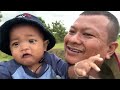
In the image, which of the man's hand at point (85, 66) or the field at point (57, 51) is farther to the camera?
the field at point (57, 51)

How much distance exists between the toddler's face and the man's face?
0.59 feet

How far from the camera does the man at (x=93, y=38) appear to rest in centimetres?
166

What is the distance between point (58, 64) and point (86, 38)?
9.1 inches

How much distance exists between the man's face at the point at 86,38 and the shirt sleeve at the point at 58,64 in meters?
0.05

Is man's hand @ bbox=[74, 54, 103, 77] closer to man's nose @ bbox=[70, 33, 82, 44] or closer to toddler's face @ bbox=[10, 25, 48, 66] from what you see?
man's nose @ bbox=[70, 33, 82, 44]

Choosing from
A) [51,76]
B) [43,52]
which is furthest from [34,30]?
[51,76]

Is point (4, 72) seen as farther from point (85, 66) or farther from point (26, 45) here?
point (85, 66)

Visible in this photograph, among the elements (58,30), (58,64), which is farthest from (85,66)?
(58,30)

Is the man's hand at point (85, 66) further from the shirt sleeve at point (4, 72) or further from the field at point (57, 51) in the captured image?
the shirt sleeve at point (4, 72)

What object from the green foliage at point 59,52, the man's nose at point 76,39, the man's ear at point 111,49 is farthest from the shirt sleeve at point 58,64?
the man's ear at point 111,49

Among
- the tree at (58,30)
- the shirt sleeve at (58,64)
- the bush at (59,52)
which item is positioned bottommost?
the shirt sleeve at (58,64)

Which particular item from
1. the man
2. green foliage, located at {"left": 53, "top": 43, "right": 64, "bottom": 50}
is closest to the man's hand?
the man

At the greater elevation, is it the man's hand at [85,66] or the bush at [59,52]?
the bush at [59,52]
